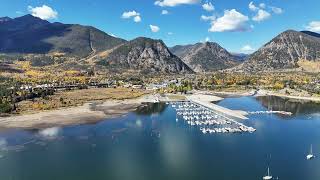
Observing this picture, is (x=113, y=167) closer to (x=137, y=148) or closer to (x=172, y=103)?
(x=137, y=148)

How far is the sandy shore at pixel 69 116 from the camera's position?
5396 inches

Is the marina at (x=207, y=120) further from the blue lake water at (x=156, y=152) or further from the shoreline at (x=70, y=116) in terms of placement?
the shoreline at (x=70, y=116)

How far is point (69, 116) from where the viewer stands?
15388 centimetres

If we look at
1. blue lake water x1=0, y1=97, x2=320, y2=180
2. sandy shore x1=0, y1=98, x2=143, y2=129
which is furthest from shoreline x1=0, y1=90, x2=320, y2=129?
blue lake water x1=0, y1=97, x2=320, y2=180

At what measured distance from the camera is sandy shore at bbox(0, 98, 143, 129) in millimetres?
137050

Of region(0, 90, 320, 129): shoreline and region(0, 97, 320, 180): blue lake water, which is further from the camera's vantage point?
region(0, 90, 320, 129): shoreline

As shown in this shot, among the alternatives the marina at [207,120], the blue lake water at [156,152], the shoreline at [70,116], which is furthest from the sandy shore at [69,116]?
the marina at [207,120]

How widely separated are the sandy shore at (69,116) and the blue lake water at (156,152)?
8.02 meters

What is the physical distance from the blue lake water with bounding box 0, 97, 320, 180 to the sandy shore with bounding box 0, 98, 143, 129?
8.02 meters

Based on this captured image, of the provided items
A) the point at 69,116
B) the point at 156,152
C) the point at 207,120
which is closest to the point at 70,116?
the point at 69,116

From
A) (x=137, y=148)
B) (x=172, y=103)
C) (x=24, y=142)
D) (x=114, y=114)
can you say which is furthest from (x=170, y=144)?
(x=172, y=103)

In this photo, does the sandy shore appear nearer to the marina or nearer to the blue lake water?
the blue lake water

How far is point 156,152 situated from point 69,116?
63544 millimetres

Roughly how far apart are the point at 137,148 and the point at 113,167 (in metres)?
17.5
